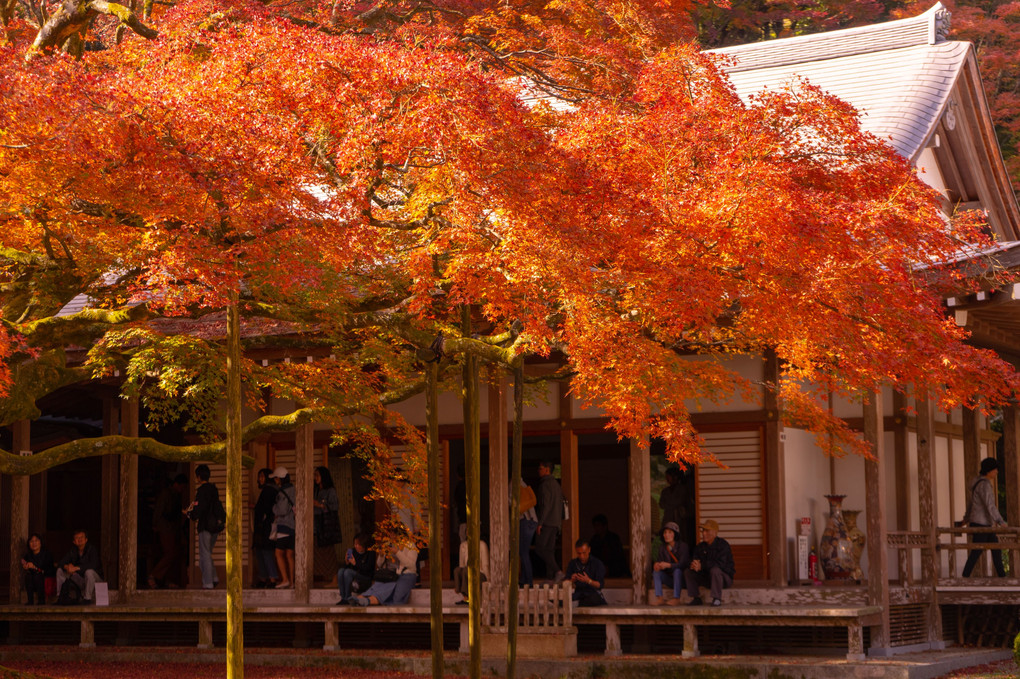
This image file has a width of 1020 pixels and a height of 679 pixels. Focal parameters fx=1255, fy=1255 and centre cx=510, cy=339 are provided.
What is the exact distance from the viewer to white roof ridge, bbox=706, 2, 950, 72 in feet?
67.9

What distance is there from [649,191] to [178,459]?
18.6 feet

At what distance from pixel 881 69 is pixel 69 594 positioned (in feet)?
48.3

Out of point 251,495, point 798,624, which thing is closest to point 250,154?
point 798,624

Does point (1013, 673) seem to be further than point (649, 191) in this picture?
Yes

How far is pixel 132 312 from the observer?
11953 millimetres

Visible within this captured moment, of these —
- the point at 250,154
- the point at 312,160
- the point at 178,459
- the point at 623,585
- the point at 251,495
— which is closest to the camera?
the point at 250,154

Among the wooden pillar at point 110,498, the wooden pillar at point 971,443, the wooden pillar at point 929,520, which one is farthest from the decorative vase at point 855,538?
the wooden pillar at point 110,498

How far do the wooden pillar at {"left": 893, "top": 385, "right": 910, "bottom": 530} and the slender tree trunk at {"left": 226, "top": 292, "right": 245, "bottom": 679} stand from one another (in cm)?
926

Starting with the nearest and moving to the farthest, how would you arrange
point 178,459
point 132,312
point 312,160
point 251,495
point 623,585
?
1. point 312,160
2. point 132,312
3. point 178,459
4. point 623,585
5. point 251,495

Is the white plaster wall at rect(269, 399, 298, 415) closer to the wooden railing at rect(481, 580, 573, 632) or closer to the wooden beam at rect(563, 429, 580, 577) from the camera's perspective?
the wooden beam at rect(563, 429, 580, 577)

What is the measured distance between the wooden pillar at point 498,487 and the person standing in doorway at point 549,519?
1.39ft

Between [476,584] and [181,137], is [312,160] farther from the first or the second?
[476,584]

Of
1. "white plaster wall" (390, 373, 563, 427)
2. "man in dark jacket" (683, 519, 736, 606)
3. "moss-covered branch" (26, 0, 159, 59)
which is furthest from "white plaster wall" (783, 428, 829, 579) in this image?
"moss-covered branch" (26, 0, 159, 59)

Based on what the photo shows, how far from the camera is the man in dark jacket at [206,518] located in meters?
17.5
